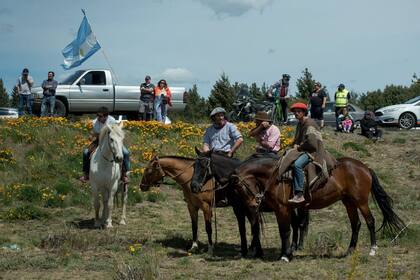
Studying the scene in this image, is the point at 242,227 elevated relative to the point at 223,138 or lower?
lower

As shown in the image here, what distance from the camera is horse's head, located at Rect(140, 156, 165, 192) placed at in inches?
443

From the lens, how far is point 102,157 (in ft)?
41.2

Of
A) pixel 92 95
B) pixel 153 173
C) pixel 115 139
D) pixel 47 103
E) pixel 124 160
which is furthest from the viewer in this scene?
pixel 92 95

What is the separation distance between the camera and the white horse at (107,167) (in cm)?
1210

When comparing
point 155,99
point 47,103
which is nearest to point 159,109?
point 155,99

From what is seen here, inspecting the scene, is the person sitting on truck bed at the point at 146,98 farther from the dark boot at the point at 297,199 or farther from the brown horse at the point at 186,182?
the dark boot at the point at 297,199

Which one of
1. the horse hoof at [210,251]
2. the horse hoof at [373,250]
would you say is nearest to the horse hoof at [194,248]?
the horse hoof at [210,251]

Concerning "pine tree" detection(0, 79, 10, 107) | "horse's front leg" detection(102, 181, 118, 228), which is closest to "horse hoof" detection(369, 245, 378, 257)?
"horse's front leg" detection(102, 181, 118, 228)

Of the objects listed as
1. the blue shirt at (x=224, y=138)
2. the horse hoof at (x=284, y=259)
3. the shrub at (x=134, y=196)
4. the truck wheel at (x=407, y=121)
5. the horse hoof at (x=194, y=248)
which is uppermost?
the blue shirt at (x=224, y=138)

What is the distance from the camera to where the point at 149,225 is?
44.8 ft

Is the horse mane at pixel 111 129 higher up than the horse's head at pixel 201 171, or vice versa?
the horse mane at pixel 111 129

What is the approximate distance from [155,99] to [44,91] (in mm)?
3910

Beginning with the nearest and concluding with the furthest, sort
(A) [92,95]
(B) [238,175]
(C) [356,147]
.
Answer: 1. (B) [238,175]
2. (C) [356,147]
3. (A) [92,95]

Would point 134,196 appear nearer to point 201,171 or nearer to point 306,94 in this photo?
point 201,171
